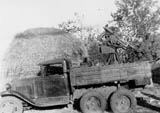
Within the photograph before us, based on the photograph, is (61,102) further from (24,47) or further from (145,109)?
(24,47)

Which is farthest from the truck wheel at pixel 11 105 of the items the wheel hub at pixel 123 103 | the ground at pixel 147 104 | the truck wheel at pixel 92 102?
the wheel hub at pixel 123 103

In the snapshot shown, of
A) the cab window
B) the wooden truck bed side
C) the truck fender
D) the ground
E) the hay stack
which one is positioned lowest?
the ground

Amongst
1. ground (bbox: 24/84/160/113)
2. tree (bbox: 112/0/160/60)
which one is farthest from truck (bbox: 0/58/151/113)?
tree (bbox: 112/0/160/60)

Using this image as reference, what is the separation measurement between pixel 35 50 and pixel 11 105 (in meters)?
6.48

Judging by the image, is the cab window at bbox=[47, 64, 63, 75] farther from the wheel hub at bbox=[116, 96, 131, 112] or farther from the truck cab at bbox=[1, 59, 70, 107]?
the wheel hub at bbox=[116, 96, 131, 112]

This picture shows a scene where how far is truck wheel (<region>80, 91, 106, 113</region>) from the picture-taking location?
9586 mm

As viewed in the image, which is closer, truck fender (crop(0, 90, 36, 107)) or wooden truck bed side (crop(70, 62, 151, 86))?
wooden truck bed side (crop(70, 62, 151, 86))

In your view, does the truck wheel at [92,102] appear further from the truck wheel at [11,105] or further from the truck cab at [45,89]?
the truck wheel at [11,105]

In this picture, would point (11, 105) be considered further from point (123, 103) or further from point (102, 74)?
point (123, 103)

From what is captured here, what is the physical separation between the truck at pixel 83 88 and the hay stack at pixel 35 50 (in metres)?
4.18

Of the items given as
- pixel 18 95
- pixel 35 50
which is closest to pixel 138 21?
pixel 35 50

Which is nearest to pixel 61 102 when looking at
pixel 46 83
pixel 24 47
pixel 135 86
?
pixel 46 83

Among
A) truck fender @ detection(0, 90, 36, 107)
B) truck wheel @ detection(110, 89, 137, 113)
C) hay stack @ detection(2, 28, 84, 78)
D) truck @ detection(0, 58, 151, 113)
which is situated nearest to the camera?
truck wheel @ detection(110, 89, 137, 113)

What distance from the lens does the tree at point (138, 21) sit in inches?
728
